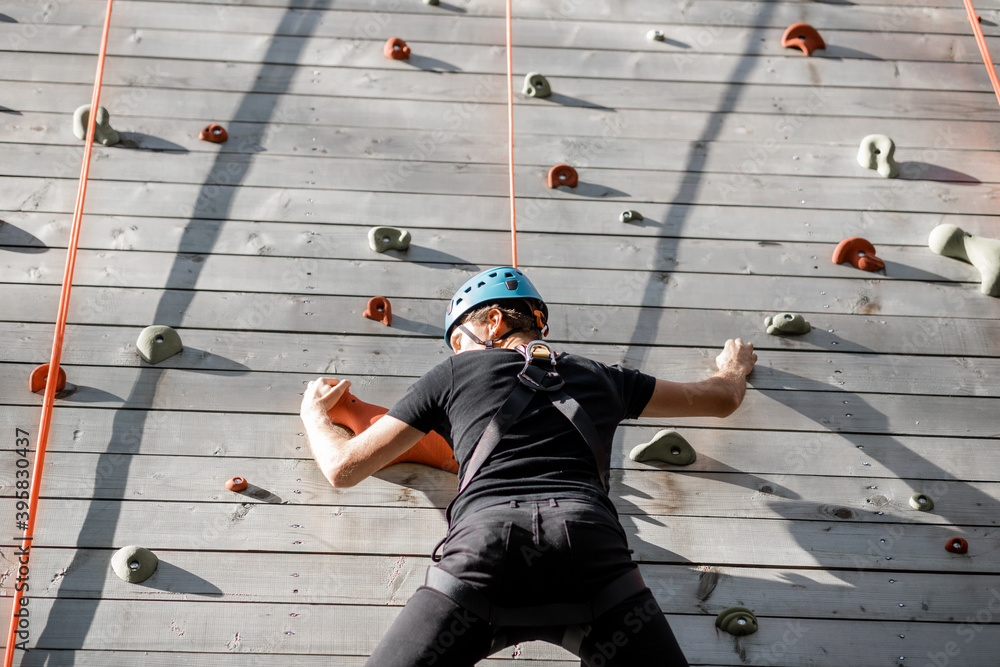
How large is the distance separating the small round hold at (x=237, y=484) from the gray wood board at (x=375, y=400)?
0.25 metres

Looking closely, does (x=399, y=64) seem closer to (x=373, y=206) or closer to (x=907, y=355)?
(x=373, y=206)

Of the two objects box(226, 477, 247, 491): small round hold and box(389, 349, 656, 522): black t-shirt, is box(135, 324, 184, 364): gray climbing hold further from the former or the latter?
box(389, 349, 656, 522): black t-shirt

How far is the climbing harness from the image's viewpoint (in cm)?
168

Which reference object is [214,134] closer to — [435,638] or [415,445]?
[415,445]

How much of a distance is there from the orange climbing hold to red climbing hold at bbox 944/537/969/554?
137 cm

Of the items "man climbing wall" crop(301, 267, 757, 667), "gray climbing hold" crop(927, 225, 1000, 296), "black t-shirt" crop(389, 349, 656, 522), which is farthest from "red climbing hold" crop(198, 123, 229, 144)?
"gray climbing hold" crop(927, 225, 1000, 296)

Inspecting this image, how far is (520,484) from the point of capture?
180cm

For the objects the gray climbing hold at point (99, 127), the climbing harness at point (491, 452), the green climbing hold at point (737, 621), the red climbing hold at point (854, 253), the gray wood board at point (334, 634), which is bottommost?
the gray wood board at point (334, 634)

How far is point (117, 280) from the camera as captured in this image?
2.94 m

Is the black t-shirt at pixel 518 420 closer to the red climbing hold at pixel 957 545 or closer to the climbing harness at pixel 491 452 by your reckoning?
the climbing harness at pixel 491 452

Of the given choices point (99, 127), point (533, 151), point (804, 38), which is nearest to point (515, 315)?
point (533, 151)

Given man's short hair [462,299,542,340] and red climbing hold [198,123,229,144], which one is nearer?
man's short hair [462,299,542,340]

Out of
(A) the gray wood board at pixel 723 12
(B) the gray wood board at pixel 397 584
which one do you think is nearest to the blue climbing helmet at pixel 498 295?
(B) the gray wood board at pixel 397 584

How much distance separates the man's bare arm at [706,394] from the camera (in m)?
2.10
